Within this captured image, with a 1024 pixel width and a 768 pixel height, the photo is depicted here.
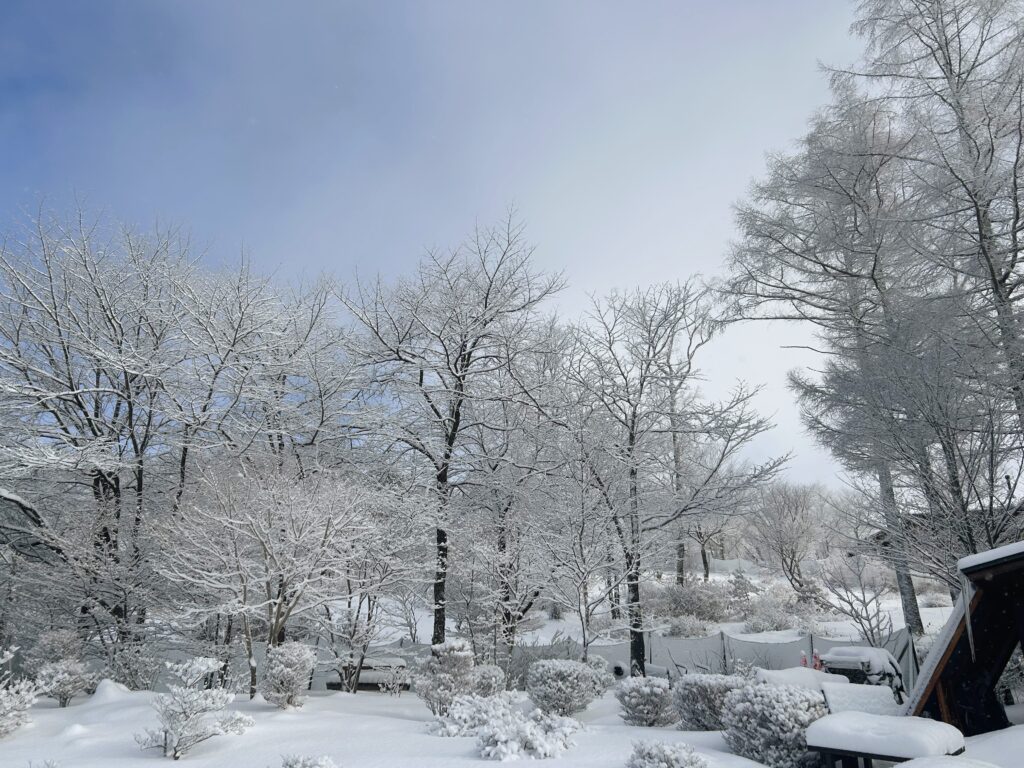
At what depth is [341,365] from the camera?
14539 millimetres

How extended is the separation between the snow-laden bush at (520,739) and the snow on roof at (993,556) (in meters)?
4.24

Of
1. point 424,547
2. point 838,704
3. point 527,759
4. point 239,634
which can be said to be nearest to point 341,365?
point 424,547

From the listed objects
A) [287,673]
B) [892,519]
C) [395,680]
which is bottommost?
[395,680]

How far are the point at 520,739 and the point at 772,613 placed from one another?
1637 cm

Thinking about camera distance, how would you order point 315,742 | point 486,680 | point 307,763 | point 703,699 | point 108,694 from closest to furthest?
point 307,763 → point 315,742 → point 703,699 → point 108,694 → point 486,680

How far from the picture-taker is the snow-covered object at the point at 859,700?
5.72m

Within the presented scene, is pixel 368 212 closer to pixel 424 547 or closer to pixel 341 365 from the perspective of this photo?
pixel 341 365

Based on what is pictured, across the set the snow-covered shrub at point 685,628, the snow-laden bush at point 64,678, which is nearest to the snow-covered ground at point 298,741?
the snow-laden bush at point 64,678

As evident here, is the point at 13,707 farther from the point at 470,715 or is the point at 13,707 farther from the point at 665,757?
the point at 665,757

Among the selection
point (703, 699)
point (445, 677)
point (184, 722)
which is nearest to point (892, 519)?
point (703, 699)

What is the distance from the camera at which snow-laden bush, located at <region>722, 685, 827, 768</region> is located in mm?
5375

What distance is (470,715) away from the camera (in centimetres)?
712

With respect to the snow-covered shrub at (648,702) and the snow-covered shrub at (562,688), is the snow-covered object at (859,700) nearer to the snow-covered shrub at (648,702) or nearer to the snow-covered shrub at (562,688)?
the snow-covered shrub at (648,702)

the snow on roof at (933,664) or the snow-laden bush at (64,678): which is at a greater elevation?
the snow on roof at (933,664)
